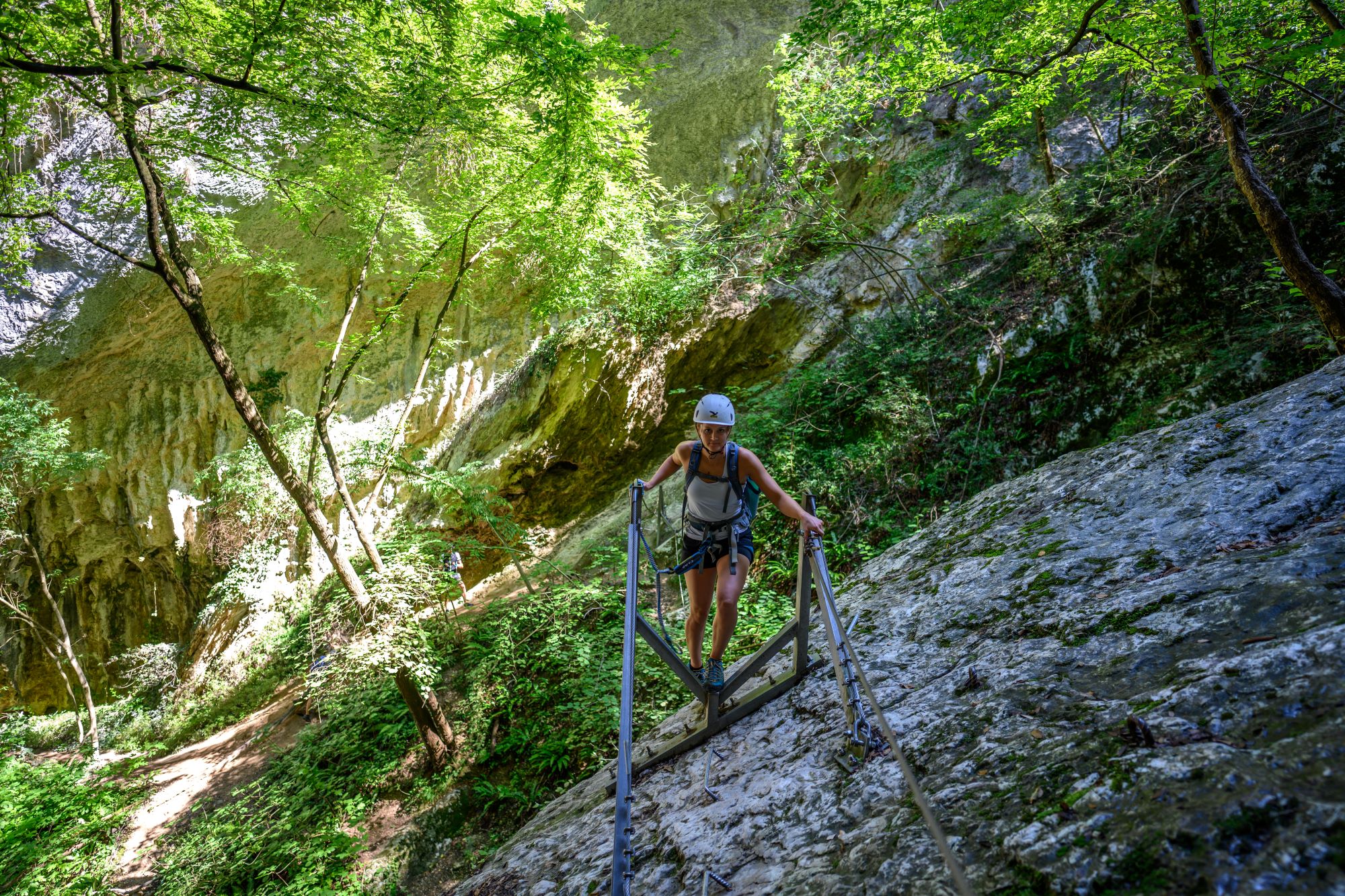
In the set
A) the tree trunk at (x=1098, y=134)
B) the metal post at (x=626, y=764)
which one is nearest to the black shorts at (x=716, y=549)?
the metal post at (x=626, y=764)

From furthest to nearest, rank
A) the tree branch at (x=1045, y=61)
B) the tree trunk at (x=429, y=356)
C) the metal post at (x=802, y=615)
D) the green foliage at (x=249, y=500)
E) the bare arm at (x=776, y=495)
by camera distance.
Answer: the green foliage at (x=249, y=500)
the tree trunk at (x=429, y=356)
the tree branch at (x=1045, y=61)
the metal post at (x=802, y=615)
the bare arm at (x=776, y=495)

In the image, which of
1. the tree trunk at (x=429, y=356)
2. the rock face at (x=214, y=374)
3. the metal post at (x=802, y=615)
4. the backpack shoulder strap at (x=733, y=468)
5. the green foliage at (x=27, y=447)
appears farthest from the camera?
the rock face at (x=214, y=374)

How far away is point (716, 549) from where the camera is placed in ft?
11.4

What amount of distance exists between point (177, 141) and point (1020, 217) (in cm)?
1015

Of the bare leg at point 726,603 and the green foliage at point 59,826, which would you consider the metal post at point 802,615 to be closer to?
the bare leg at point 726,603

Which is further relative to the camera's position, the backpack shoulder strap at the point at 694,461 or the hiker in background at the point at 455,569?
the hiker in background at the point at 455,569

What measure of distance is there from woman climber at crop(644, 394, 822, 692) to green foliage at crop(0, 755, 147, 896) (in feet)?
24.1

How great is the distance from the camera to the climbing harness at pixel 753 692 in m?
1.91

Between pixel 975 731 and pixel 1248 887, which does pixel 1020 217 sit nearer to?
pixel 975 731

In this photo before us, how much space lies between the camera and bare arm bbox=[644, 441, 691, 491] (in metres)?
3.51

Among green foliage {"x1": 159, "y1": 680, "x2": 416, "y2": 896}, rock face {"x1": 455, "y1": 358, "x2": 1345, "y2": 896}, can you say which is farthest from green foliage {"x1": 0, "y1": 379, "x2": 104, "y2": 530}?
rock face {"x1": 455, "y1": 358, "x2": 1345, "y2": 896}

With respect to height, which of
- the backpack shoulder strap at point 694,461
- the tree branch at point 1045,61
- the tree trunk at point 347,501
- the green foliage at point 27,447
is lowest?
the backpack shoulder strap at point 694,461

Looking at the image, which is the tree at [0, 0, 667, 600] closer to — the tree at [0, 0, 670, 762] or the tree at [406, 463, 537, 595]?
the tree at [0, 0, 670, 762]

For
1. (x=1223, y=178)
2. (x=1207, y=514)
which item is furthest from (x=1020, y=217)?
(x=1207, y=514)
